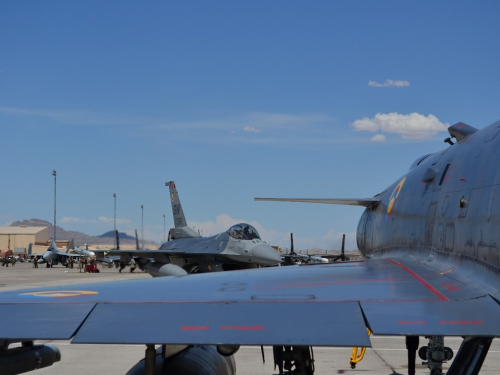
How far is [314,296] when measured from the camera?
4020mm

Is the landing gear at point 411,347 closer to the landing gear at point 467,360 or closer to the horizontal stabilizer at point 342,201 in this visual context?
the landing gear at point 467,360

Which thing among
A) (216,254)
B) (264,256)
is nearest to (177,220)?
(216,254)

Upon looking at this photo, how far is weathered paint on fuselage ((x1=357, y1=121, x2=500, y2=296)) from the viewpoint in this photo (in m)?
4.67

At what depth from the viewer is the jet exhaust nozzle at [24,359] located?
4758mm

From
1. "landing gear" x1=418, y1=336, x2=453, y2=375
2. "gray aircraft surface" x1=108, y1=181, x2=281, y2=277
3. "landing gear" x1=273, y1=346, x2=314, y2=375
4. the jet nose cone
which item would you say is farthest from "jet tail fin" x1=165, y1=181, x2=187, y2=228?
"landing gear" x1=273, y1=346, x2=314, y2=375

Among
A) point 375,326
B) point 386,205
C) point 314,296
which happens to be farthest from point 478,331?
point 386,205

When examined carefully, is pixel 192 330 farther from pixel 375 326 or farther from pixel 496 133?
pixel 496 133

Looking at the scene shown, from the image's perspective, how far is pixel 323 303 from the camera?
12.4 ft

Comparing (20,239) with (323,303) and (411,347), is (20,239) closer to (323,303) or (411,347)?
(411,347)

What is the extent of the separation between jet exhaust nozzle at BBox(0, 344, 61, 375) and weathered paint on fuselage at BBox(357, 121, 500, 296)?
3.57m

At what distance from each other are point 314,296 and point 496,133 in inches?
98.7

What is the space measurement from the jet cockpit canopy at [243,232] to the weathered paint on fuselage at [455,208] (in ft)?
73.0

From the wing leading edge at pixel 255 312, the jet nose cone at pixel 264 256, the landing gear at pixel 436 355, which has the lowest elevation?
the jet nose cone at pixel 264 256

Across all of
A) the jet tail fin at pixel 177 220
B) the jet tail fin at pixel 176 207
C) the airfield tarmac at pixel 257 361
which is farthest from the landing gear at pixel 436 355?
the jet tail fin at pixel 176 207
